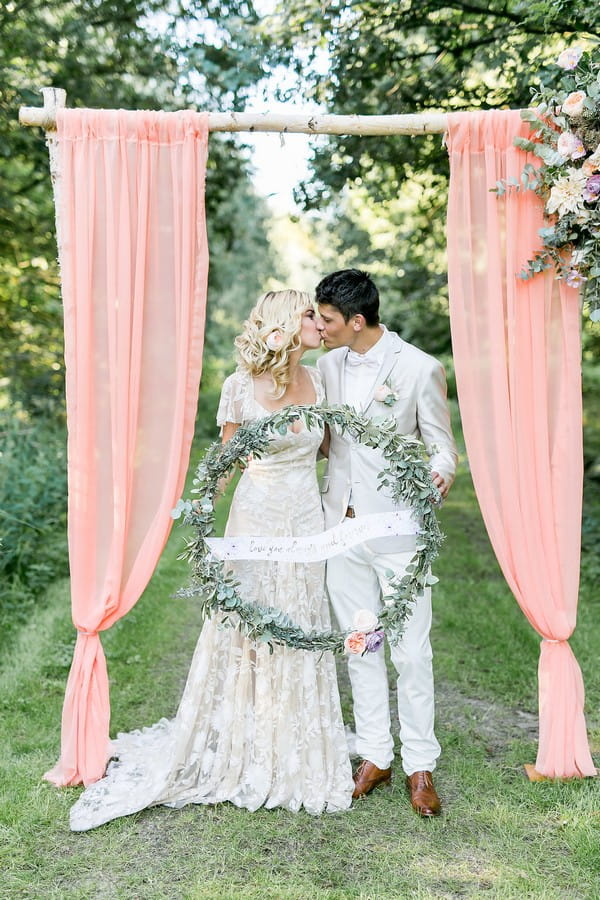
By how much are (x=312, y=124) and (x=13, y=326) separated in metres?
7.33

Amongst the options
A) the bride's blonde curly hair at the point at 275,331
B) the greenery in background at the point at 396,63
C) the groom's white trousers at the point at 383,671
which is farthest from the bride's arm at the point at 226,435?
the greenery in background at the point at 396,63

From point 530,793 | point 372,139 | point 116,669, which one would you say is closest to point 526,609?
point 530,793

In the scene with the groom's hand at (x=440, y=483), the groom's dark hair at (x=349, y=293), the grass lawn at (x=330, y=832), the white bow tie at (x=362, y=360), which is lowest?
the grass lawn at (x=330, y=832)

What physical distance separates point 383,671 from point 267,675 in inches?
21.1

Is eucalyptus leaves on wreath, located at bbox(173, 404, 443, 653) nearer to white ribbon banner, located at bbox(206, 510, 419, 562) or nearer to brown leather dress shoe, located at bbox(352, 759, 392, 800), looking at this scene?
white ribbon banner, located at bbox(206, 510, 419, 562)

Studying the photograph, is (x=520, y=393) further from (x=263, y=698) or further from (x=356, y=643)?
(x=263, y=698)

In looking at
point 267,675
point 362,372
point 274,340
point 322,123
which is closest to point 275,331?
point 274,340

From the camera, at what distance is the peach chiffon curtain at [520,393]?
359cm

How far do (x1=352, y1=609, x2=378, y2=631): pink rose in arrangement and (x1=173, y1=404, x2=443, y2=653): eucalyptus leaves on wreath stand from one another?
36 millimetres

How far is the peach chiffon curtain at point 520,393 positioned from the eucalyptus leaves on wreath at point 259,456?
335 millimetres

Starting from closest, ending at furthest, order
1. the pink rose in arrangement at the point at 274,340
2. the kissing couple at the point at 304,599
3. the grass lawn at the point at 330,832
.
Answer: the grass lawn at the point at 330,832, the pink rose in arrangement at the point at 274,340, the kissing couple at the point at 304,599

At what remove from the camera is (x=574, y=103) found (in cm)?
334

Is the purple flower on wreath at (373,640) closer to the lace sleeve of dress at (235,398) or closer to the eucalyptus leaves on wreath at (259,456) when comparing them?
the eucalyptus leaves on wreath at (259,456)

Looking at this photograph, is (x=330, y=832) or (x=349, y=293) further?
(x=349, y=293)
